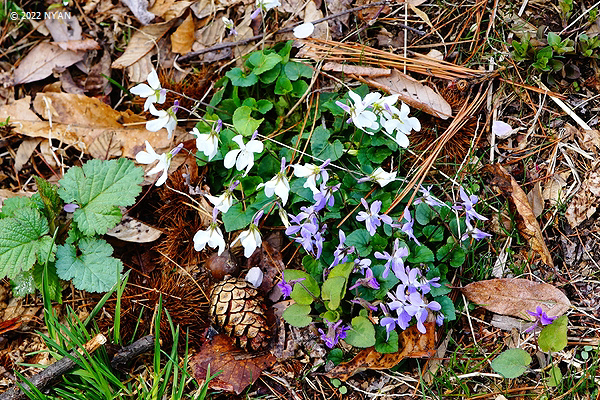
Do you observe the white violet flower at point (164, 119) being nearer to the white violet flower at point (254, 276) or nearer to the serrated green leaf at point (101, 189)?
the serrated green leaf at point (101, 189)

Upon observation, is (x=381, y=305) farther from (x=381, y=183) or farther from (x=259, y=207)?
(x=259, y=207)

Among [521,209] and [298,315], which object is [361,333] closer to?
[298,315]

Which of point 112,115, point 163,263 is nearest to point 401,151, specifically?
point 163,263

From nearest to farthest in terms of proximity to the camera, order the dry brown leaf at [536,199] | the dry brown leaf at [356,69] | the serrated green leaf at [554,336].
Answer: the serrated green leaf at [554,336] → the dry brown leaf at [536,199] → the dry brown leaf at [356,69]

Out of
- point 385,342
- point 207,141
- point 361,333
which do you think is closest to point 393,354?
point 385,342

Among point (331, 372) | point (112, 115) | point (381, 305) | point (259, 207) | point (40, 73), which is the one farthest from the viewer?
point (40, 73)

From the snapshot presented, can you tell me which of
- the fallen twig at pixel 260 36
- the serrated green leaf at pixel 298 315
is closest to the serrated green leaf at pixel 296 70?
the fallen twig at pixel 260 36

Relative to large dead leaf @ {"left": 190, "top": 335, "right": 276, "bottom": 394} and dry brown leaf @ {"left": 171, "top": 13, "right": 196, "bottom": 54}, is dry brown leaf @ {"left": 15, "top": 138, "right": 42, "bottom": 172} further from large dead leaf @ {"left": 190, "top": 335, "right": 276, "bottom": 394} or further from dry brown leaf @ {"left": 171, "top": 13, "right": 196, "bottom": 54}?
large dead leaf @ {"left": 190, "top": 335, "right": 276, "bottom": 394}
